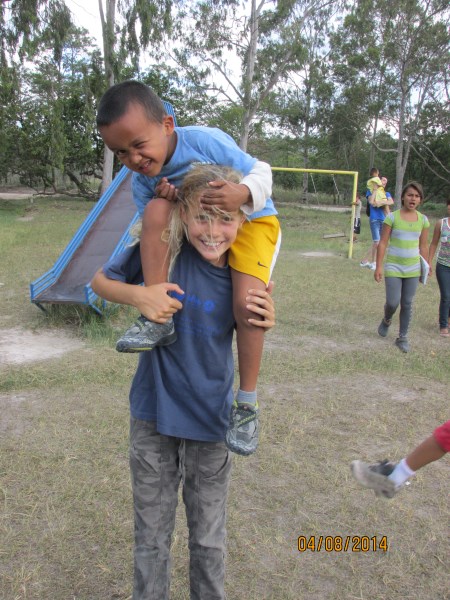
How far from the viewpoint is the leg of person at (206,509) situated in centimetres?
171

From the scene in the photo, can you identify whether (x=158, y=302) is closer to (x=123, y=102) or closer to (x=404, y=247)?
(x=123, y=102)

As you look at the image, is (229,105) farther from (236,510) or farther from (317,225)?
(236,510)

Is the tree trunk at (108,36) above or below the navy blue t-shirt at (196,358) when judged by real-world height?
above

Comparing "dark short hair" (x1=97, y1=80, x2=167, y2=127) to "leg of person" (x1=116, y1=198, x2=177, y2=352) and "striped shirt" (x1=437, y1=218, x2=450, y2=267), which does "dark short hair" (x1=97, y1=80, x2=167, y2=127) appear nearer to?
"leg of person" (x1=116, y1=198, x2=177, y2=352)

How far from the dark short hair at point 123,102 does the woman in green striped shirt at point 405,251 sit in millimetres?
4577

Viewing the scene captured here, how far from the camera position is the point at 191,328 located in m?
1.67

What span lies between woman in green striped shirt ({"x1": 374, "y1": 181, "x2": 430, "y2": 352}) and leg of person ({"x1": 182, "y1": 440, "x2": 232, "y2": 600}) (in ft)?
14.3

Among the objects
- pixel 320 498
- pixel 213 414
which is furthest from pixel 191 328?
pixel 320 498

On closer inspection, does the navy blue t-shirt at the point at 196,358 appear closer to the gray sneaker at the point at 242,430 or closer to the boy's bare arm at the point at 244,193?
the gray sneaker at the point at 242,430

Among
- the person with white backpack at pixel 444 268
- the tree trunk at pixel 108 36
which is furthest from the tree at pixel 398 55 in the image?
the person with white backpack at pixel 444 268

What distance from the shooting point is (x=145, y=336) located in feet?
5.15

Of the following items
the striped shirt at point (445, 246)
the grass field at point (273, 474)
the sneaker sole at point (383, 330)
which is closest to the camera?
the grass field at point (273, 474)

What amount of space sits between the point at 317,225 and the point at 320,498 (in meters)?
16.7

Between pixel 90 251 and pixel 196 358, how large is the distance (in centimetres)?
570
